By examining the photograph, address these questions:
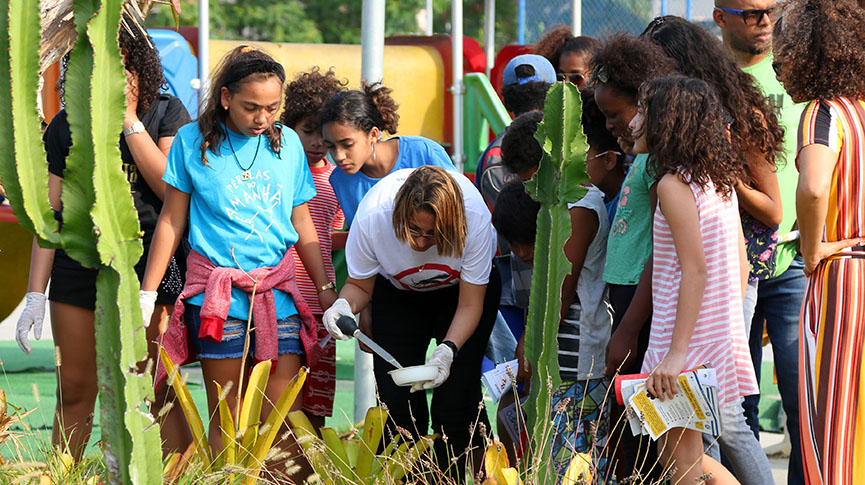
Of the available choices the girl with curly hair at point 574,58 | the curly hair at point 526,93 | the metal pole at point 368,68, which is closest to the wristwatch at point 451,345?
the metal pole at point 368,68

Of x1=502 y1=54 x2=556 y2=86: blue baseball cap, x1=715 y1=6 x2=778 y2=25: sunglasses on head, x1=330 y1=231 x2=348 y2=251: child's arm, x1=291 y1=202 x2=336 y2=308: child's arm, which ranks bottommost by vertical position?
x1=330 y1=231 x2=348 y2=251: child's arm

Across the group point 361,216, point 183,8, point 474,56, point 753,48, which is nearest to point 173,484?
point 361,216

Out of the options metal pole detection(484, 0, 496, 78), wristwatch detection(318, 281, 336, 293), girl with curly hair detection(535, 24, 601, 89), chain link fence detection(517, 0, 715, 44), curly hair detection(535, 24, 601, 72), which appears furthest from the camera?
metal pole detection(484, 0, 496, 78)

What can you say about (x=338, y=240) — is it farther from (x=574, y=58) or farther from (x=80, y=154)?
(x=80, y=154)

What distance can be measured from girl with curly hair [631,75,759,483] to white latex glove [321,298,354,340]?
102cm

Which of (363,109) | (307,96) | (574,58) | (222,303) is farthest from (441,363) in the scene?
(574,58)

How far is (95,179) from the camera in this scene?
2041 mm

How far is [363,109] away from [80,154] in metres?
1.82

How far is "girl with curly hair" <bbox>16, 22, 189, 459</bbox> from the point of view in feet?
11.2

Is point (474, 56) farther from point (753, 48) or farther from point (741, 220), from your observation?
point (741, 220)

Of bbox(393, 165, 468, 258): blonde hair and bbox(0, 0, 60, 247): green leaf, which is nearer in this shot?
bbox(0, 0, 60, 247): green leaf

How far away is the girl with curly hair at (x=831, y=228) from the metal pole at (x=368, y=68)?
1.80 meters

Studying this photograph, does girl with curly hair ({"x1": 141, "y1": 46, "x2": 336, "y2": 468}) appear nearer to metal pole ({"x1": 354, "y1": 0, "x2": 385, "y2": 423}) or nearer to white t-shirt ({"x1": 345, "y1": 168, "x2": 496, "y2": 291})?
white t-shirt ({"x1": 345, "y1": 168, "x2": 496, "y2": 291})

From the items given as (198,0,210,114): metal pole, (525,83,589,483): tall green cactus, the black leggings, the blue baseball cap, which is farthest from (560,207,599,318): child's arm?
(198,0,210,114): metal pole
